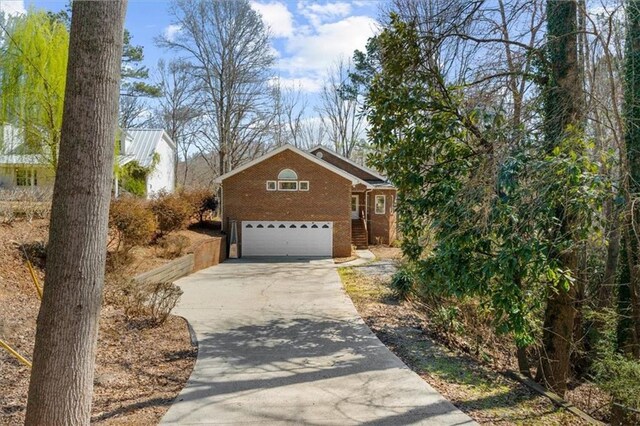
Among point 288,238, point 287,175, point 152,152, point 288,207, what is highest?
point 152,152

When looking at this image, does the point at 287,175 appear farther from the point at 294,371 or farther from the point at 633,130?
the point at 633,130

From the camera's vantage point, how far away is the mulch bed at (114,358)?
4.54 meters

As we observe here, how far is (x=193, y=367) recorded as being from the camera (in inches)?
239

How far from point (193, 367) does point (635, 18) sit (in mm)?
8513

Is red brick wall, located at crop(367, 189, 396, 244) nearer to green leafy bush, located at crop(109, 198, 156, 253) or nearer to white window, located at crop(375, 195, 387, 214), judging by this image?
white window, located at crop(375, 195, 387, 214)

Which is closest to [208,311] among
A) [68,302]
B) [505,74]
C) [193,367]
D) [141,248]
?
[193,367]

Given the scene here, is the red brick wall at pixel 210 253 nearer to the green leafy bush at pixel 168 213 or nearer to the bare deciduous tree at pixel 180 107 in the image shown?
the green leafy bush at pixel 168 213

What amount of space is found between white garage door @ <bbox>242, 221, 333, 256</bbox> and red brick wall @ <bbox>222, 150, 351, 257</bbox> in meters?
0.30

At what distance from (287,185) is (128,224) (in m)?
10.2

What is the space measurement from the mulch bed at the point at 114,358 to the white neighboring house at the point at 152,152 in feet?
49.0

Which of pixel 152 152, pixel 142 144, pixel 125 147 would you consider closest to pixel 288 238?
pixel 152 152

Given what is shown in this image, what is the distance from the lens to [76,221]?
298cm

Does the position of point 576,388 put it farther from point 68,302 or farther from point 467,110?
point 68,302

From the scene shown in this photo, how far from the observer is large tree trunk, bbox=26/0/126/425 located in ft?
9.74
